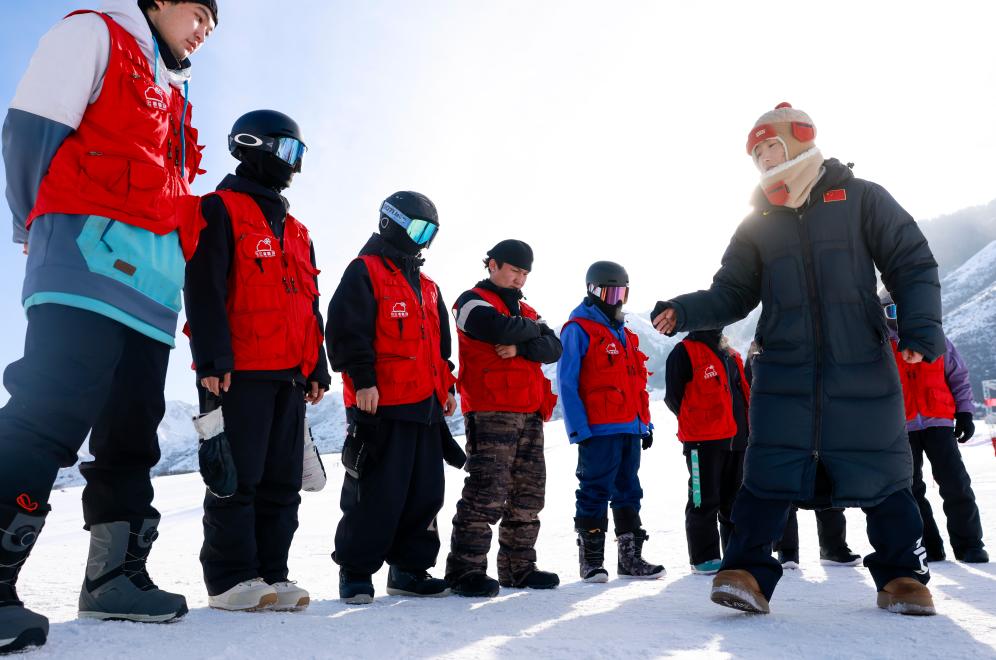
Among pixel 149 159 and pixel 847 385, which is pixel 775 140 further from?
pixel 149 159

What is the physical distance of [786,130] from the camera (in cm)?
Answer: 314

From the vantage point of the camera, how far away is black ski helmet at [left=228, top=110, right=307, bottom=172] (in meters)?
3.43

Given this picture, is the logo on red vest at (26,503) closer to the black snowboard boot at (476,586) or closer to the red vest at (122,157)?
the red vest at (122,157)

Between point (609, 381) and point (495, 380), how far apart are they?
3.53 feet

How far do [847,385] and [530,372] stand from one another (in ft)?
6.34

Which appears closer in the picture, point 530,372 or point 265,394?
point 265,394

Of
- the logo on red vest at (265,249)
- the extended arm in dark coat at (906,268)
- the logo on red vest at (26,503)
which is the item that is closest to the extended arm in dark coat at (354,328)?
the logo on red vest at (265,249)

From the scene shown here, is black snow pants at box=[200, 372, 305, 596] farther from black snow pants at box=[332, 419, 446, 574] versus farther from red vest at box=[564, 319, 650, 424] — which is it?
red vest at box=[564, 319, 650, 424]

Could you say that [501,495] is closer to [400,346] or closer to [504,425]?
[504,425]

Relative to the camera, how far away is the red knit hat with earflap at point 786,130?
10.2ft

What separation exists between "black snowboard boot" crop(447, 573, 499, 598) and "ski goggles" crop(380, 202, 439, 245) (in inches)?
71.1

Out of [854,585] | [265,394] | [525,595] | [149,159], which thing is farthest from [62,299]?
[854,585]

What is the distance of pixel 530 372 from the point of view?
4383 millimetres

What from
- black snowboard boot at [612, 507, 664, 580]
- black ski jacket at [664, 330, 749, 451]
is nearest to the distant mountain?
black ski jacket at [664, 330, 749, 451]
